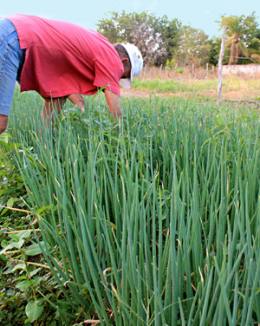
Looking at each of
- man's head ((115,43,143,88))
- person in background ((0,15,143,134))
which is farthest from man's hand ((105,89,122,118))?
man's head ((115,43,143,88))

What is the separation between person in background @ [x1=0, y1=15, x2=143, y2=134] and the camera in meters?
1.71

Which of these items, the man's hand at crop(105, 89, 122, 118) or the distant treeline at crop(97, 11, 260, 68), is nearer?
the man's hand at crop(105, 89, 122, 118)

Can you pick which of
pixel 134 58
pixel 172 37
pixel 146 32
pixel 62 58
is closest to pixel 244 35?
pixel 172 37

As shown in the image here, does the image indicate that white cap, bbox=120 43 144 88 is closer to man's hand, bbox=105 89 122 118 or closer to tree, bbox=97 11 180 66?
man's hand, bbox=105 89 122 118

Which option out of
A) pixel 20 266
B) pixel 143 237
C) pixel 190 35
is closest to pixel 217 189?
pixel 143 237

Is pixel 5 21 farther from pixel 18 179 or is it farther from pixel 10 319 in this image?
pixel 10 319

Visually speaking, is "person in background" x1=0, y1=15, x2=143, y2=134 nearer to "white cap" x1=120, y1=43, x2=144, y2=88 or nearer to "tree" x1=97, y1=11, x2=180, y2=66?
"white cap" x1=120, y1=43, x2=144, y2=88

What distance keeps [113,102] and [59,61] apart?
1.21ft

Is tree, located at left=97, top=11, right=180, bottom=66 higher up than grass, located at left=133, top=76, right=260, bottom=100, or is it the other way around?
tree, located at left=97, top=11, right=180, bottom=66

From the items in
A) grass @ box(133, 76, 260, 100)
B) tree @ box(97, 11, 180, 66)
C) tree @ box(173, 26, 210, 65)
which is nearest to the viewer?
grass @ box(133, 76, 260, 100)

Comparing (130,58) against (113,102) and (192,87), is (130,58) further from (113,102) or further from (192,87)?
(192,87)

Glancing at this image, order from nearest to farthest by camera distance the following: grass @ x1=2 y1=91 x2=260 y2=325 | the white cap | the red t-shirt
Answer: grass @ x1=2 y1=91 x2=260 y2=325 < the red t-shirt < the white cap

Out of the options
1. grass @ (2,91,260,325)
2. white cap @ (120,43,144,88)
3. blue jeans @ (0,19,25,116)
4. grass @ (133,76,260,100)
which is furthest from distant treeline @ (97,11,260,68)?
grass @ (2,91,260,325)

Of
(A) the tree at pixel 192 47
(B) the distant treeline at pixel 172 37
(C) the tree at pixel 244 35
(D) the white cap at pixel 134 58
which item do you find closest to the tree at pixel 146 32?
(B) the distant treeline at pixel 172 37
